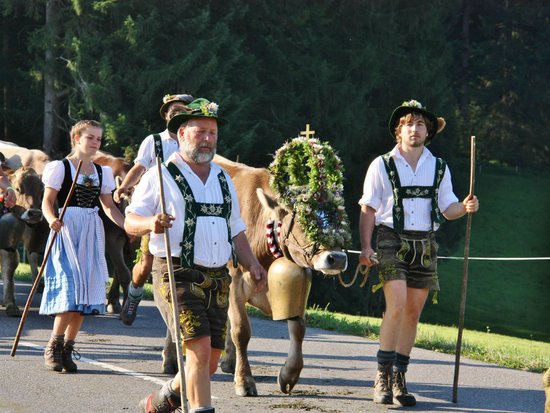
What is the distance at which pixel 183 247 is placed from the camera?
22.7 ft

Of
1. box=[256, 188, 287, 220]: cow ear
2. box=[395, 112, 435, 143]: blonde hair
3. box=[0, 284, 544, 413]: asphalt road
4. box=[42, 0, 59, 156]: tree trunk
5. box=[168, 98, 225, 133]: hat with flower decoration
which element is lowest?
box=[0, 284, 544, 413]: asphalt road

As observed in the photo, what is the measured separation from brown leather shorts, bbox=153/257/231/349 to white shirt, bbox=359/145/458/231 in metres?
2.21

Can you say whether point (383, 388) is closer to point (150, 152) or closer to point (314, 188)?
point (314, 188)

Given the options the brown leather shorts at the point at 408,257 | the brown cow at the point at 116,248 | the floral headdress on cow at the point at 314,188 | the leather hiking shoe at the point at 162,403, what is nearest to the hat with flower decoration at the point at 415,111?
the floral headdress on cow at the point at 314,188

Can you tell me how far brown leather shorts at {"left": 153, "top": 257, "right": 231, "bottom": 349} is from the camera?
685 cm

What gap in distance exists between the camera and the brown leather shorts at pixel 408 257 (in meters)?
8.95

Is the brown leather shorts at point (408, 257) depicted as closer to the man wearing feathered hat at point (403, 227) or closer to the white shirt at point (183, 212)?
the man wearing feathered hat at point (403, 227)

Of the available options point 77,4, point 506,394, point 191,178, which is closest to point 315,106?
point 77,4

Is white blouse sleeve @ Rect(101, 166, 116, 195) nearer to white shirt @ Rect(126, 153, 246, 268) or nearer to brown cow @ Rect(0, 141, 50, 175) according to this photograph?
white shirt @ Rect(126, 153, 246, 268)

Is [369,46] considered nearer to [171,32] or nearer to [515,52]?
[171,32]

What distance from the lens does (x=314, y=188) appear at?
8.90 metres

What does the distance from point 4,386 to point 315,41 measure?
30281mm

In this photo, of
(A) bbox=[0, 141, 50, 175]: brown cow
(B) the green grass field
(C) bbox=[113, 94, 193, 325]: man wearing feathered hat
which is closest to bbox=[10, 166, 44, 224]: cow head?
(A) bbox=[0, 141, 50, 175]: brown cow

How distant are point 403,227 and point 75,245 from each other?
2.80 meters
